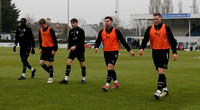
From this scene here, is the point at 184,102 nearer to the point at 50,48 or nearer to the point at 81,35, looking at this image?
the point at 81,35

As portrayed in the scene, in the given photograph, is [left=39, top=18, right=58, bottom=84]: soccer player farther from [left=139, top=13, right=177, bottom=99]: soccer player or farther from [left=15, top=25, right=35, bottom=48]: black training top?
[left=139, top=13, right=177, bottom=99]: soccer player

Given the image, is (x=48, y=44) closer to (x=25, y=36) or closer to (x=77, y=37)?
(x=77, y=37)

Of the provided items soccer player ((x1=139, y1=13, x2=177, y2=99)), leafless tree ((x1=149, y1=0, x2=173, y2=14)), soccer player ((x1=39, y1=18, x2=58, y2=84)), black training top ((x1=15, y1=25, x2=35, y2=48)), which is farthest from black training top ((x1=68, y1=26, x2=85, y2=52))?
leafless tree ((x1=149, y1=0, x2=173, y2=14))

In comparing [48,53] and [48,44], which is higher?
[48,44]

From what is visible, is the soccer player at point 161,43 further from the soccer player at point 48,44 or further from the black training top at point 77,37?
the soccer player at point 48,44

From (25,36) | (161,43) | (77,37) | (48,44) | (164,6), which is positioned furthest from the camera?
(164,6)

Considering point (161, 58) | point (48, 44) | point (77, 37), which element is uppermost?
point (77, 37)

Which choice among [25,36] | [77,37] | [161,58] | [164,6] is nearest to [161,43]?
[161,58]

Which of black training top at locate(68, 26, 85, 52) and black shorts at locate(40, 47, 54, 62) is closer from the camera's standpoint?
black training top at locate(68, 26, 85, 52)

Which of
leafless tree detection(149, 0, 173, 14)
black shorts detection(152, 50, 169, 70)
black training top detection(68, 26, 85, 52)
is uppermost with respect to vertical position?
leafless tree detection(149, 0, 173, 14)

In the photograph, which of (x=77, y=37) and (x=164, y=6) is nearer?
(x=77, y=37)

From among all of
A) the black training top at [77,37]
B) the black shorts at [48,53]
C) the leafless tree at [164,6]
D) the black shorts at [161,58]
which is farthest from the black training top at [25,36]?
the leafless tree at [164,6]

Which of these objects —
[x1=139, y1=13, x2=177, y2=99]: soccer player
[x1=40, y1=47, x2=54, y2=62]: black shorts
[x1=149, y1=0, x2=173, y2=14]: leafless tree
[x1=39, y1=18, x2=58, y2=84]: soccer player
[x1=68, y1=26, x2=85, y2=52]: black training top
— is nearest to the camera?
[x1=139, y1=13, x2=177, y2=99]: soccer player

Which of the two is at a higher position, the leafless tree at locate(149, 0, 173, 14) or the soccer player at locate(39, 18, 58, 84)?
the leafless tree at locate(149, 0, 173, 14)
